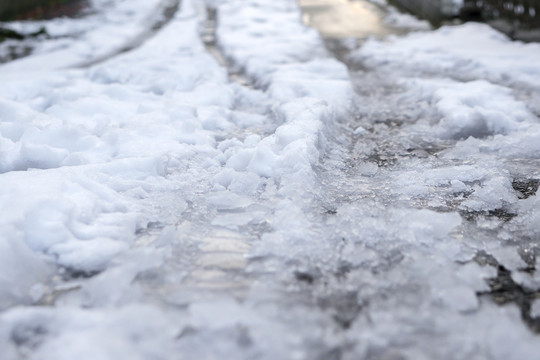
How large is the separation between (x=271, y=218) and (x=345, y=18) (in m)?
7.82

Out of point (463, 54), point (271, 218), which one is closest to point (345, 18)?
point (463, 54)

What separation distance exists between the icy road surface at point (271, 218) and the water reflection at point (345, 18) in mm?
3371

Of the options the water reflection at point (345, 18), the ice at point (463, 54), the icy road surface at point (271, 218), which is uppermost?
the icy road surface at point (271, 218)

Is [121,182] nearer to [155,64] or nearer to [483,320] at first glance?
[483,320]

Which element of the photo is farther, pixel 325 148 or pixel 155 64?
pixel 155 64

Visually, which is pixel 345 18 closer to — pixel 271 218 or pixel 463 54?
pixel 463 54

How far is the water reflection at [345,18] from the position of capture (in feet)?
25.8

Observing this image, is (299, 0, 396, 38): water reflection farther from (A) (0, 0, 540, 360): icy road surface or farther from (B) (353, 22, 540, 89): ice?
(A) (0, 0, 540, 360): icy road surface

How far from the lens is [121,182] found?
265 cm

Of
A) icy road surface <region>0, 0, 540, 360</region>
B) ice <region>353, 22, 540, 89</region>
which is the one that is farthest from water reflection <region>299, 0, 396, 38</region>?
icy road surface <region>0, 0, 540, 360</region>

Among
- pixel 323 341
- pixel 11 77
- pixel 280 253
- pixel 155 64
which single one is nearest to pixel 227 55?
pixel 155 64

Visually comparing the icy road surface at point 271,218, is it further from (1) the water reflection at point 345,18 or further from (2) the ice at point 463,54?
(1) the water reflection at point 345,18

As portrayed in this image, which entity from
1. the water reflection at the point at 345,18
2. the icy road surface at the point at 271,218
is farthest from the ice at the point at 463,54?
the water reflection at the point at 345,18

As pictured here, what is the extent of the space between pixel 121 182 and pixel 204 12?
930cm
